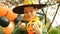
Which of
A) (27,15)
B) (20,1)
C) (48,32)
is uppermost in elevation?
(20,1)

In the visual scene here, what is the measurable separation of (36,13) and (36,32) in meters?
0.15

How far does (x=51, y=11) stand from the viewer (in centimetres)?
144

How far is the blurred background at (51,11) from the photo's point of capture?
4.59 feet

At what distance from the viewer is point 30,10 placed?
1.40m

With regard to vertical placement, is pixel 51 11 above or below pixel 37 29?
above

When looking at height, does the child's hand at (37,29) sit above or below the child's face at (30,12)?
below

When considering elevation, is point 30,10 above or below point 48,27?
above

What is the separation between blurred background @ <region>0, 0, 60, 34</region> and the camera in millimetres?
1398

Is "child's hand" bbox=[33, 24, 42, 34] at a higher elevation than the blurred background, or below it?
below

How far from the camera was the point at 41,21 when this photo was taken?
1.40m

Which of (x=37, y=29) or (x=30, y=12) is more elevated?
(x=30, y=12)

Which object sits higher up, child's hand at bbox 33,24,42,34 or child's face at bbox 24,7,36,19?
child's face at bbox 24,7,36,19

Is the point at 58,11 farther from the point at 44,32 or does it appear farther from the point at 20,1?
the point at 20,1

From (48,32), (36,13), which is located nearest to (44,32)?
(48,32)
